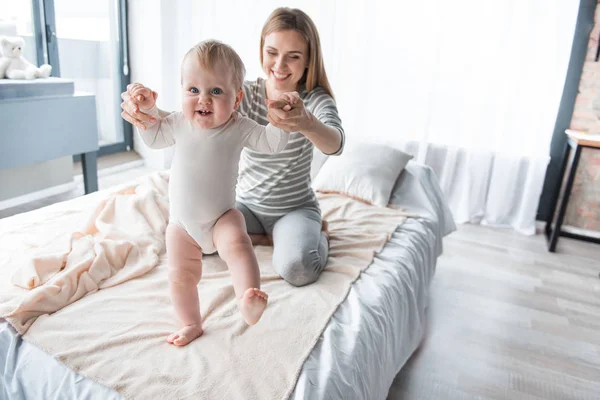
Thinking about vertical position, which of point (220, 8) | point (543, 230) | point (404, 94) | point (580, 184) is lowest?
point (543, 230)

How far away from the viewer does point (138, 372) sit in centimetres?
96

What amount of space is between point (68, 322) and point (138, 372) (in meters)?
0.26

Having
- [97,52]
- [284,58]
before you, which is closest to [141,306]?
[284,58]

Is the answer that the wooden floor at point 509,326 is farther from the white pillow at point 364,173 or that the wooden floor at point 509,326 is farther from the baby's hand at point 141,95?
the baby's hand at point 141,95

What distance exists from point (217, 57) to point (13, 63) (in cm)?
215

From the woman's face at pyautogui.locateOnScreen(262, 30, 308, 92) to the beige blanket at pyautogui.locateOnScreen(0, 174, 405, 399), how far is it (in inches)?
22.7

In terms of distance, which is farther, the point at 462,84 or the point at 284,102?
the point at 462,84

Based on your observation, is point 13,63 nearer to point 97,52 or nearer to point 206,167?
point 97,52

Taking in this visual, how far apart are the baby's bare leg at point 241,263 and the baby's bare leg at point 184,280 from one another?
3.0 inches

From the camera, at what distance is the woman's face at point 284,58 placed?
1.38 meters

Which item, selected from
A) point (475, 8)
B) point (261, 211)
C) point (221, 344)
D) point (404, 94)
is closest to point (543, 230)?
point (404, 94)

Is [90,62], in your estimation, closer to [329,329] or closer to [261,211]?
[261,211]

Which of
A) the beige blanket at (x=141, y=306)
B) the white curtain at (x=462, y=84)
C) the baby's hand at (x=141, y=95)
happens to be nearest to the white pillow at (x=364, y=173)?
the beige blanket at (x=141, y=306)

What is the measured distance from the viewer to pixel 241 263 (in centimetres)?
102
